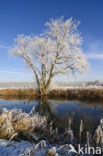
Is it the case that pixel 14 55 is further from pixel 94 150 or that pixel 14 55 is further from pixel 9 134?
pixel 94 150

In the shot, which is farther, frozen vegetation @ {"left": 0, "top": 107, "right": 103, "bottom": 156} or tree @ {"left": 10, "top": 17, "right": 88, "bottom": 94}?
tree @ {"left": 10, "top": 17, "right": 88, "bottom": 94}

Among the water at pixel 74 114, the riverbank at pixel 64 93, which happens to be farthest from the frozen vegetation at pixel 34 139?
the riverbank at pixel 64 93

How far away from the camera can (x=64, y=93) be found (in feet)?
58.9

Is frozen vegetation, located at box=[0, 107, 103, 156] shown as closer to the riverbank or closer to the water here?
the water

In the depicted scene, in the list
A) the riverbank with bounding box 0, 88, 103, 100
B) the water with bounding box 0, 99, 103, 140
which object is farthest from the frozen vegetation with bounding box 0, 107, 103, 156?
the riverbank with bounding box 0, 88, 103, 100

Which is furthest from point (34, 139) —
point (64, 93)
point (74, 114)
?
point (64, 93)

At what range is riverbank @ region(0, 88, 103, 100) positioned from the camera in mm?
16102

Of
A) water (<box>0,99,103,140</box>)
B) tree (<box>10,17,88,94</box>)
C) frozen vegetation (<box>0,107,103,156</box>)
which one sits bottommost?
water (<box>0,99,103,140</box>)

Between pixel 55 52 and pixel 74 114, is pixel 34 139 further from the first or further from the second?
pixel 55 52

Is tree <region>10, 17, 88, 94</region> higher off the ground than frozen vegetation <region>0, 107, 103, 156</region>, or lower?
higher

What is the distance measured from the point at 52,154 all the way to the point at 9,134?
1.62m

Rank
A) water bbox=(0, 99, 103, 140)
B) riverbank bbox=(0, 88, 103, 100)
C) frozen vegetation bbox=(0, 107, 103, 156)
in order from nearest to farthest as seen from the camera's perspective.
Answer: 1. frozen vegetation bbox=(0, 107, 103, 156)
2. water bbox=(0, 99, 103, 140)
3. riverbank bbox=(0, 88, 103, 100)

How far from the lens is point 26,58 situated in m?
19.0

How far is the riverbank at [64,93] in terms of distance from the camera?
52.8ft
